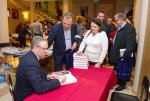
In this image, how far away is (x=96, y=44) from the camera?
2.60 m

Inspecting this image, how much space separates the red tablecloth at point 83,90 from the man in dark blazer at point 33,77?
70 millimetres

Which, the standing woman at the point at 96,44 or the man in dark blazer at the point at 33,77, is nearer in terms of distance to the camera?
the man in dark blazer at the point at 33,77

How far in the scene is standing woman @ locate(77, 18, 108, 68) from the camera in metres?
2.58

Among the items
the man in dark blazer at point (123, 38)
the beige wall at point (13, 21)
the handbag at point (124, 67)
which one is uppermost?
the beige wall at point (13, 21)

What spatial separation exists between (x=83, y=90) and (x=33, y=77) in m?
0.51

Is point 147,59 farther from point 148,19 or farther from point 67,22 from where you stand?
point 67,22

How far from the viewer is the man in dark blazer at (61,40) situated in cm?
285

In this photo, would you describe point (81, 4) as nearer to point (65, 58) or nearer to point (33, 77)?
point (65, 58)

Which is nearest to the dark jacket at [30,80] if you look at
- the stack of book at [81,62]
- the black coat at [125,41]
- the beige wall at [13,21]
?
the stack of book at [81,62]

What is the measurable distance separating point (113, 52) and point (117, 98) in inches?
57.3

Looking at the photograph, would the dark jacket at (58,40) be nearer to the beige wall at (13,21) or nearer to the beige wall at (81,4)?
the beige wall at (81,4)

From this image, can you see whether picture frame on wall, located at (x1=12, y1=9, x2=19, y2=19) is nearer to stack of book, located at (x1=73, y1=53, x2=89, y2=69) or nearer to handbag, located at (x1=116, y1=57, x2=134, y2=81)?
handbag, located at (x1=116, y1=57, x2=134, y2=81)

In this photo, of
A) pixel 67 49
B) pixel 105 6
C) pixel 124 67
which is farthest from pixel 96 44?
pixel 105 6

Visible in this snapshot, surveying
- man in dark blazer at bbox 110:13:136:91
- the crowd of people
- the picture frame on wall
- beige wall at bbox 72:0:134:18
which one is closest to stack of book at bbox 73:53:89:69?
the crowd of people
